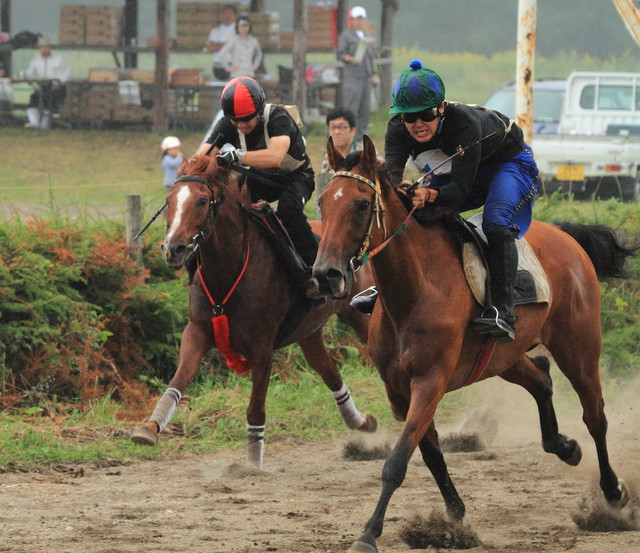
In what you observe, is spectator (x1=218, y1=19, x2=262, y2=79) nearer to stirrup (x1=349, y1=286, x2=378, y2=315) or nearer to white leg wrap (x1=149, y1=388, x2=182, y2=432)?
white leg wrap (x1=149, y1=388, x2=182, y2=432)

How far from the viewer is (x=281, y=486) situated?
7594 millimetres

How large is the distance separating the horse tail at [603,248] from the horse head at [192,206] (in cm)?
252

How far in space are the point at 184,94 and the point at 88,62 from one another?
16.7m

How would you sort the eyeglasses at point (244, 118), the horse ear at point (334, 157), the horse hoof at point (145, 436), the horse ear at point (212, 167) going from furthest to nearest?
the eyeglasses at point (244, 118) → the horse ear at point (212, 167) → the horse hoof at point (145, 436) → the horse ear at point (334, 157)

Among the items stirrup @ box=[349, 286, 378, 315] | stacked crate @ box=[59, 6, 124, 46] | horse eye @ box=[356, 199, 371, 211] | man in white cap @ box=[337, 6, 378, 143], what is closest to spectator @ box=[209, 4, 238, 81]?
stacked crate @ box=[59, 6, 124, 46]

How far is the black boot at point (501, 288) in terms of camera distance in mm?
6184

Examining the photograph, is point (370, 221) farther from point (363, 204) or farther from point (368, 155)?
point (368, 155)

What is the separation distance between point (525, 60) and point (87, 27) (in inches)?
608

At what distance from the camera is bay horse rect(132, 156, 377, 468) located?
7.26m

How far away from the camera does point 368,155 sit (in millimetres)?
5445

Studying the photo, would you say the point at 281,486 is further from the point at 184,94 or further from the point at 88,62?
the point at 88,62

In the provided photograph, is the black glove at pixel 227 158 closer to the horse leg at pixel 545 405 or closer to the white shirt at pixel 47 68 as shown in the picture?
the horse leg at pixel 545 405

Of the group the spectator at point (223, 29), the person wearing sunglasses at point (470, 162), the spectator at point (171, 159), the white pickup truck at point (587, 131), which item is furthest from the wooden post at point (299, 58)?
the person wearing sunglasses at point (470, 162)

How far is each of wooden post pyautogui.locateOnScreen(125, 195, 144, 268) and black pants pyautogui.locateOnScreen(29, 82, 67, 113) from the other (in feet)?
51.9
